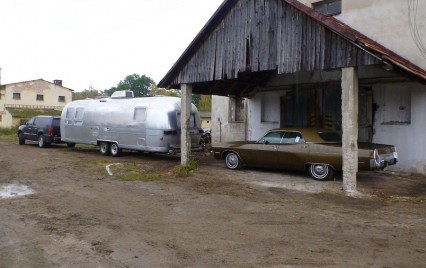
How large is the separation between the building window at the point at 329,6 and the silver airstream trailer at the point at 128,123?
632 cm

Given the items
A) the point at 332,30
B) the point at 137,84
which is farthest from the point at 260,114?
the point at 137,84

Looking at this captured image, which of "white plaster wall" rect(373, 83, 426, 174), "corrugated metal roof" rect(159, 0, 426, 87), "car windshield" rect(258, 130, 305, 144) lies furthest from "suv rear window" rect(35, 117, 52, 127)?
"white plaster wall" rect(373, 83, 426, 174)

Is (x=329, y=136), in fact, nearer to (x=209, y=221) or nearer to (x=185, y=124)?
(x=185, y=124)

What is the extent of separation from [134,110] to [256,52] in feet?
21.7

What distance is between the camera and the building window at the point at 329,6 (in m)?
14.0

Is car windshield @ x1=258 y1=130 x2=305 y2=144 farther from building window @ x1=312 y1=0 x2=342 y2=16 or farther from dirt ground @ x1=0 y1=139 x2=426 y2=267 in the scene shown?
building window @ x1=312 y1=0 x2=342 y2=16

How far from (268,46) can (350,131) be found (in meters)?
3.41

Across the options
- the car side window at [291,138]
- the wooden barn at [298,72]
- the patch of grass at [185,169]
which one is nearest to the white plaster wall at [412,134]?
the wooden barn at [298,72]

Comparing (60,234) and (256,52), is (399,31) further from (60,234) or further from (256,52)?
(60,234)

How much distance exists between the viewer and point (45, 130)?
21.5m

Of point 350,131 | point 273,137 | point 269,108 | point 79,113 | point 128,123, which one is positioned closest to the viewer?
point 350,131

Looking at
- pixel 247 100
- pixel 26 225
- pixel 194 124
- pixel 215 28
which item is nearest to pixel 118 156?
pixel 194 124

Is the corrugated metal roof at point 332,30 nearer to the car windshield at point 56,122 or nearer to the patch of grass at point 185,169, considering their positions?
the patch of grass at point 185,169

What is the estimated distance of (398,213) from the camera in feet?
23.9
